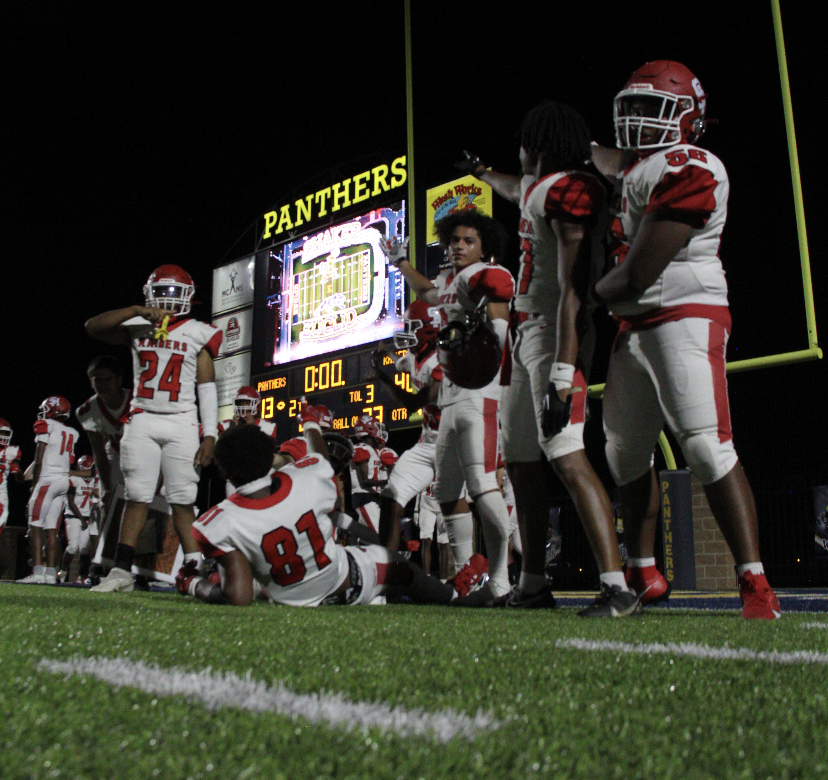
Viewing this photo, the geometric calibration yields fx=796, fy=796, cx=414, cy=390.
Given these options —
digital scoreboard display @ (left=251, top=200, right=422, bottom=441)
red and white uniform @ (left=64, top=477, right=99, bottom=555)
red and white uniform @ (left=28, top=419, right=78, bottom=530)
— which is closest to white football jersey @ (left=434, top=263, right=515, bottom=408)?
red and white uniform @ (left=28, top=419, right=78, bottom=530)

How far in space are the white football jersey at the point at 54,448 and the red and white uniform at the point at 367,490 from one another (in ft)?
9.26

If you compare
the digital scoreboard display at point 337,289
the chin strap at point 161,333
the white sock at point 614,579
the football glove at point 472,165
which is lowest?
the white sock at point 614,579

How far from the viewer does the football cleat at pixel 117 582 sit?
396cm

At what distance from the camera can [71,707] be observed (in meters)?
0.91

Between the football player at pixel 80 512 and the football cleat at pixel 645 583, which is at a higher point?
the football player at pixel 80 512

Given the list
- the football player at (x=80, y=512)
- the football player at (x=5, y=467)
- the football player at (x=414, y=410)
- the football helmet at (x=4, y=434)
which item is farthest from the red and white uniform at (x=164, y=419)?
the football player at (x=80, y=512)

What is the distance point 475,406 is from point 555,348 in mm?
836

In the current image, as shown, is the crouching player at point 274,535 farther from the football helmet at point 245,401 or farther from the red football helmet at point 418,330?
the football helmet at point 245,401

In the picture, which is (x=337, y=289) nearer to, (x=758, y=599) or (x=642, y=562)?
(x=642, y=562)

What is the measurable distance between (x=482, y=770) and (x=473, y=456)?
9.36 ft

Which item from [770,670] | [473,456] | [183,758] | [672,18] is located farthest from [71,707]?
[672,18]

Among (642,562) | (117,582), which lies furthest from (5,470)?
(642,562)

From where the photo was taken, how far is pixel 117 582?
402 cm

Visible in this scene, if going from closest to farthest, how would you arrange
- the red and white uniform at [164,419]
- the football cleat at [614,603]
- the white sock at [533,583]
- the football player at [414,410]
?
the football cleat at [614,603] → the white sock at [533,583] → the football player at [414,410] → the red and white uniform at [164,419]
